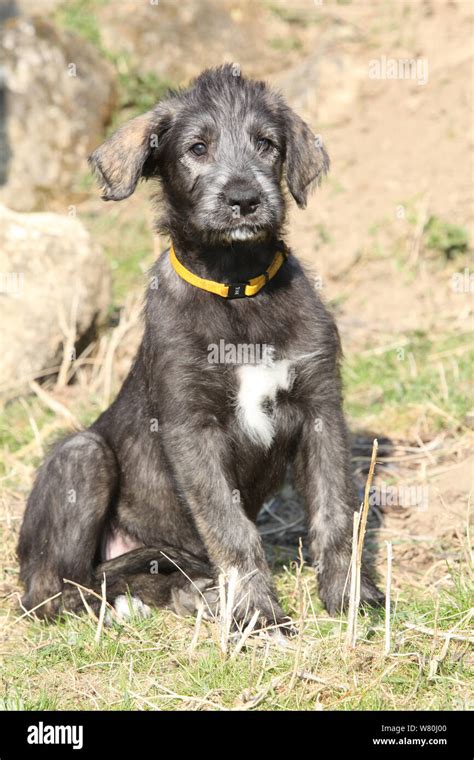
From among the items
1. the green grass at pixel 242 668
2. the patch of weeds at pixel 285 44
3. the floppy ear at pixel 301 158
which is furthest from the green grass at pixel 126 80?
the green grass at pixel 242 668

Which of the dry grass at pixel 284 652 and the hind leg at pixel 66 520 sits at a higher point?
the hind leg at pixel 66 520

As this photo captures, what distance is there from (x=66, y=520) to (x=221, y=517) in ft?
3.00

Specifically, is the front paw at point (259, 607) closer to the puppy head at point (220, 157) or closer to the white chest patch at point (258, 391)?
the white chest patch at point (258, 391)

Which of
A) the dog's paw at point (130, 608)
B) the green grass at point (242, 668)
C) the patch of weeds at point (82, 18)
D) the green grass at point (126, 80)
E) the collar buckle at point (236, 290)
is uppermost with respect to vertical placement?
the patch of weeds at point (82, 18)

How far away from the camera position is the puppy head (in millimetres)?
4574

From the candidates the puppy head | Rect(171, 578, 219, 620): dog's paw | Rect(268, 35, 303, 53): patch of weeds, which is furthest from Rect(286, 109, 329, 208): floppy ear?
Rect(268, 35, 303, 53): patch of weeds

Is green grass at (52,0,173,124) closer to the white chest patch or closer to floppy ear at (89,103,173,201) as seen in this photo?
floppy ear at (89,103,173,201)

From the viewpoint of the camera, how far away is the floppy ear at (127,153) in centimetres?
494

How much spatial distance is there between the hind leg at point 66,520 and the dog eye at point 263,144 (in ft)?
5.57

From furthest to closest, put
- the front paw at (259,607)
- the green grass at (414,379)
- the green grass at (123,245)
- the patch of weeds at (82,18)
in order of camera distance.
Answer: the patch of weeds at (82,18) → the green grass at (123,245) → the green grass at (414,379) → the front paw at (259,607)

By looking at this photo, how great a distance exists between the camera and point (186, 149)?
191 inches

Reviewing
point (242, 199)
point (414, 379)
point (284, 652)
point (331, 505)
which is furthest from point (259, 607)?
point (414, 379)

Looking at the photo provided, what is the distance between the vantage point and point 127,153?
4.96 m

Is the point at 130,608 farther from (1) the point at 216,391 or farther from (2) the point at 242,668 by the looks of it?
(1) the point at 216,391
